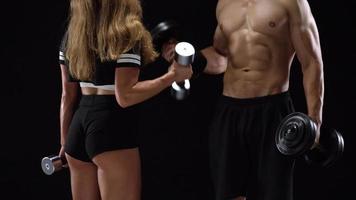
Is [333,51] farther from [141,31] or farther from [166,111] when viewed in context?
[141,31]

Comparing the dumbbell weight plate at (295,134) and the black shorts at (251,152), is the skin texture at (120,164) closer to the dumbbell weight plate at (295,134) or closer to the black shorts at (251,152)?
the black shorts at (251,152)

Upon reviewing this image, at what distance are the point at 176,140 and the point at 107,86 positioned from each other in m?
1.44

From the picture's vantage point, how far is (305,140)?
2.59m

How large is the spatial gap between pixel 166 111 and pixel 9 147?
1080mm

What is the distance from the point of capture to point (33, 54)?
393cm

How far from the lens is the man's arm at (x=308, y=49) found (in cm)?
274

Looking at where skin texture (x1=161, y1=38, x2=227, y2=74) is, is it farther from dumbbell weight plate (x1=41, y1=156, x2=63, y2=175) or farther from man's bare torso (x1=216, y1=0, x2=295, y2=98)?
dumbbell weight plate (x1=41, y1=156, x2=63, y2=175)

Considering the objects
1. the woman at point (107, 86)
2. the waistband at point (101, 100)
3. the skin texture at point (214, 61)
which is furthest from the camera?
the skin texture at point (214, 61)

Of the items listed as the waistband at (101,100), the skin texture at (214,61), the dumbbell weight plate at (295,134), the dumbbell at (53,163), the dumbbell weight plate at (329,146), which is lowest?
the dumbbell at (53,163)

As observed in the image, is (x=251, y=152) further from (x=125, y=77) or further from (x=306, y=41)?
(x=125, y=77)

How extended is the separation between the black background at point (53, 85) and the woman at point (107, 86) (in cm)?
118

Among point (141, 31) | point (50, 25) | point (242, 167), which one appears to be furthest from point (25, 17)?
point (242, 167)

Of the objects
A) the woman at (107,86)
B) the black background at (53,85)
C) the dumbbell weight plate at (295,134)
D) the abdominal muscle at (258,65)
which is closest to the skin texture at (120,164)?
the woman at (107,86)

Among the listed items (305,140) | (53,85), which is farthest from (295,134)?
(53,85)
